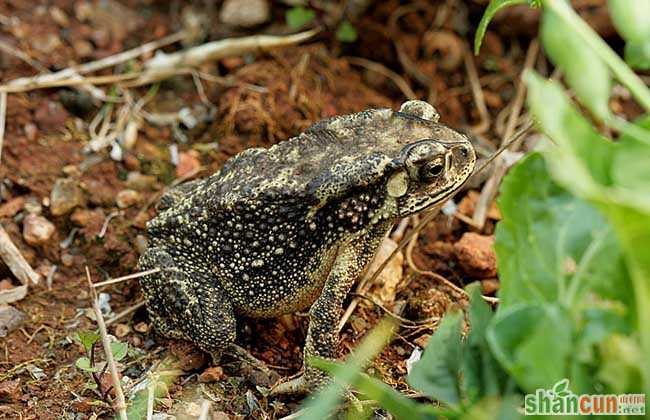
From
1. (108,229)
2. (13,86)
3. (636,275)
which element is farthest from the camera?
(13,86)

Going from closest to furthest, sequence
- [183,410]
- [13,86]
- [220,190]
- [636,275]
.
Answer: [636,275] → [183,410] → [220,190] → [13,86]

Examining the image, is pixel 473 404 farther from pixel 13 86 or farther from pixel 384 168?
pixel 13 86

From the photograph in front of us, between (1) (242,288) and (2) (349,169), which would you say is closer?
(2) (349,169)

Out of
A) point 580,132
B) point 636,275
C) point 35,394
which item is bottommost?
point 35,394

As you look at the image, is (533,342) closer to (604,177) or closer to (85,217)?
(604,177)

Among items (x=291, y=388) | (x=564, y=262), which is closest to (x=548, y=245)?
(x=564, y=262)

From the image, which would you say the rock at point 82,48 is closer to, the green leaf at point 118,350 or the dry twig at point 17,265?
the dry twig at point 17,265

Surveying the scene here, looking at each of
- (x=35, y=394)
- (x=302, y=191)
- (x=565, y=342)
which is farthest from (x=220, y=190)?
(x=565, y=342)

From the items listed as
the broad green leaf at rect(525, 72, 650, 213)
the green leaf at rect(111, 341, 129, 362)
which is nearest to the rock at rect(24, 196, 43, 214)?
the green leaf at rect(111, 341, 129, 362)
